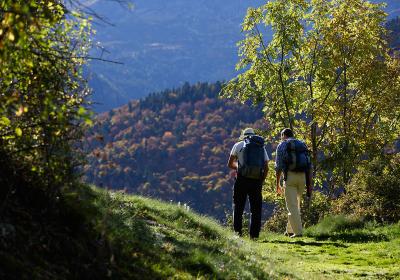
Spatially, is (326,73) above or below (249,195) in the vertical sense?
above

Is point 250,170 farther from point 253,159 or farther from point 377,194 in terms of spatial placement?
point 377,194

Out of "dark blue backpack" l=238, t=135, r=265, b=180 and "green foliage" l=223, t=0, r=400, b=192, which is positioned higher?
"green foliage" l=223, t=0, r=400, b=192

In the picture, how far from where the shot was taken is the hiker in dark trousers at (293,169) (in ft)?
47.3

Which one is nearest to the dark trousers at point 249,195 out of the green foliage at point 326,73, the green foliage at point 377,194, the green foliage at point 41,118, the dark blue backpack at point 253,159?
the dark blue backpack at point 253,159

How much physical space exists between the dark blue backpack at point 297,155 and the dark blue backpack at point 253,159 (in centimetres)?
113

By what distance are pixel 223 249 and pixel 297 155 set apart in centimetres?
625

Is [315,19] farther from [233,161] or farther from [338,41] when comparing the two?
[233,161]

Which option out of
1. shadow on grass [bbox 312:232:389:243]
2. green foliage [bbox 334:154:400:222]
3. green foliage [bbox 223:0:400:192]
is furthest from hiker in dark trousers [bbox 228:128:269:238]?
green foliage [bbox 223:0:400:192]

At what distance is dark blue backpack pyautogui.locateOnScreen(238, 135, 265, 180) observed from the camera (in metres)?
13.4

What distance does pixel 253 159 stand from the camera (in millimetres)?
13430

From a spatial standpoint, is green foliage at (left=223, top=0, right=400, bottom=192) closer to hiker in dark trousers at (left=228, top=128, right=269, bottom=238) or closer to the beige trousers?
the beige trousers

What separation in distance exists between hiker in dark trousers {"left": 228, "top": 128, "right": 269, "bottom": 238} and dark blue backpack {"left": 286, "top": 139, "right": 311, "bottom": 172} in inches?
36.2

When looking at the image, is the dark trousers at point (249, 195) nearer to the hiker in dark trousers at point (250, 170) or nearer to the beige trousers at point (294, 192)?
the hiker in dark trousers at point (250, 170)

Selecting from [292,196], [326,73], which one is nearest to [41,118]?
[292,196]
